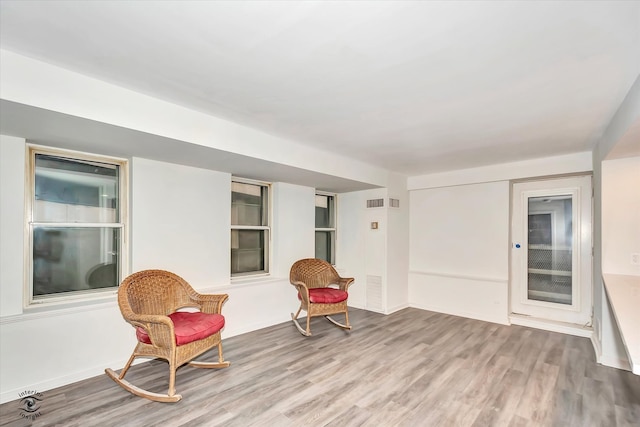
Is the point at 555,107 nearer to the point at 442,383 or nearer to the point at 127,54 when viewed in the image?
the point at 442,383

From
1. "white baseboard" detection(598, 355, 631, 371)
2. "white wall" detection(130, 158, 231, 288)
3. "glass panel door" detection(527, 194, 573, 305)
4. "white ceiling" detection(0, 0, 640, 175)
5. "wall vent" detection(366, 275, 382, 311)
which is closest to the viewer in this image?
"white ceiling" detection(0, 0, 640, 175)

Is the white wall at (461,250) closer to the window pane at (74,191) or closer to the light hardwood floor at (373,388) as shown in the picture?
the light hardwood floor at (373,388)

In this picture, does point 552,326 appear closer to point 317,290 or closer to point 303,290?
point 317,290

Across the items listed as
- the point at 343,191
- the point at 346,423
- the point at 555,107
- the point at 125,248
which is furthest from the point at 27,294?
the point at 555,107

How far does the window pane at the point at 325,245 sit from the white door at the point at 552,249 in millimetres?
2992

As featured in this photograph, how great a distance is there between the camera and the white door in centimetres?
423

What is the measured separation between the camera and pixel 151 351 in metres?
2.67

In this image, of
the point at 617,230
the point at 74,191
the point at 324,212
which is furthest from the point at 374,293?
the point at 74,191

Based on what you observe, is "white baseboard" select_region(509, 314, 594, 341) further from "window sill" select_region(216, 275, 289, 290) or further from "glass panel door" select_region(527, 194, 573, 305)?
"window sill" select_region(216, 275, 289, 290)

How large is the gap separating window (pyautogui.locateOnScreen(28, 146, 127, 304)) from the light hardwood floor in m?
0.97

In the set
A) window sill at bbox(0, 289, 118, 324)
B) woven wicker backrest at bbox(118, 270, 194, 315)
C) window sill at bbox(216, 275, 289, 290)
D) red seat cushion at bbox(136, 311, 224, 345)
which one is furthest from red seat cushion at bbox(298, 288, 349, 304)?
window sill at bbox(0, 289, 118, 324)

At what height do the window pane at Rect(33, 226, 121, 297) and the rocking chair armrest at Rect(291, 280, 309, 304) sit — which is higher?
the window pane at Rect(33, 226, 121, 297)

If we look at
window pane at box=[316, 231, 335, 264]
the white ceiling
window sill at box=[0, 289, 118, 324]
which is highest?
the white ceiling

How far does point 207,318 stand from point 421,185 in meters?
4.19
